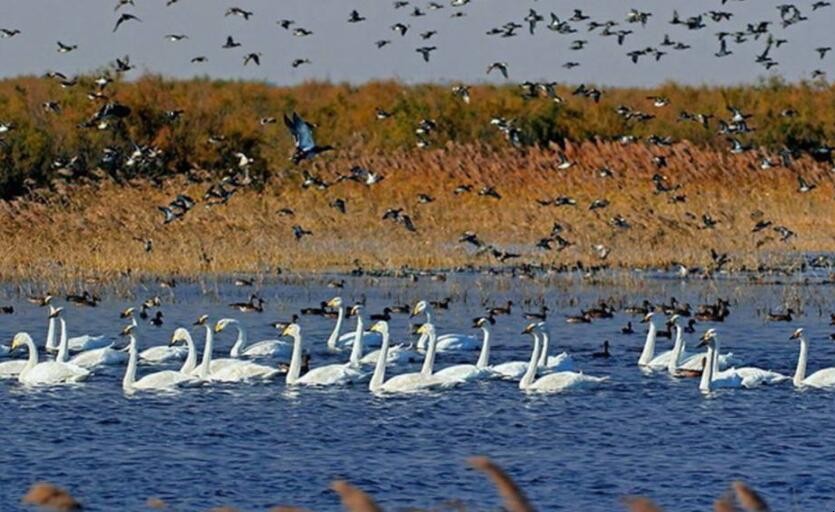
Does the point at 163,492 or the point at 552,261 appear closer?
the point at 163,492

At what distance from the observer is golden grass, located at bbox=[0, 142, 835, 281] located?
102 feet

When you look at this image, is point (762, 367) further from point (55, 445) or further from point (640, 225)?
point (640, 225)

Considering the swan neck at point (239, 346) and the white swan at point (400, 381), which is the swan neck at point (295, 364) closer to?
the white swan at point (400, 381)

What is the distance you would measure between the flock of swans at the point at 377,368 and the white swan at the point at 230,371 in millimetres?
11

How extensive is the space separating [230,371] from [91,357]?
219 cm

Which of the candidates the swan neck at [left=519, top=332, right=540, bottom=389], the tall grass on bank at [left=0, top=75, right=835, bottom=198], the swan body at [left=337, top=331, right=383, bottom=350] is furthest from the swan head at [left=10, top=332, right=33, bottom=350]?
the tall grass on bank at [left=0, top=75, right=835, bottom=198]

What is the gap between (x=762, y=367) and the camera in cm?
2100

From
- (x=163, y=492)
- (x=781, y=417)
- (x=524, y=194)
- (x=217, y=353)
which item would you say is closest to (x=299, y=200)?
(x=524, y=194)

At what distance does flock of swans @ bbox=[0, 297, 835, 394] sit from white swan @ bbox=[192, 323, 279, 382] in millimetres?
11

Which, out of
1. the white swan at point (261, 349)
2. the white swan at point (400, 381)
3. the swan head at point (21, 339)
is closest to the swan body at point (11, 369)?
the swan head at point (21, 339)

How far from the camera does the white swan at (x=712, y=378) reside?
60.7 ft

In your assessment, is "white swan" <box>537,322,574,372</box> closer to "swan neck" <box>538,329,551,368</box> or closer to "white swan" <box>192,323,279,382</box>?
"swan neck" <box>538,329,551,368</box>

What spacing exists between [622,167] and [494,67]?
633 inches

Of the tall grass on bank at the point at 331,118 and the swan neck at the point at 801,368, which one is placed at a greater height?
the tall grass on bank at the point at 331,118
